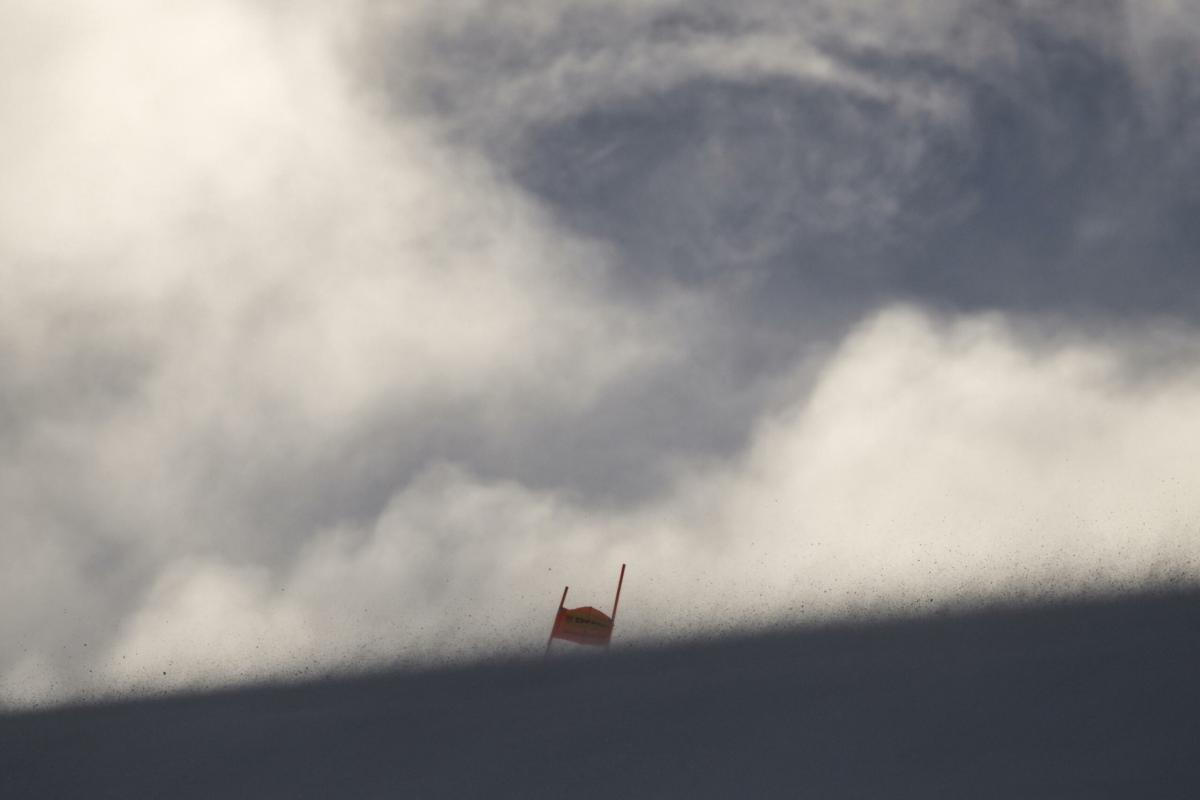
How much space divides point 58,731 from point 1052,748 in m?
53.5

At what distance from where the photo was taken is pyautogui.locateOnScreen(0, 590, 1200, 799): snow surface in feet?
89.7

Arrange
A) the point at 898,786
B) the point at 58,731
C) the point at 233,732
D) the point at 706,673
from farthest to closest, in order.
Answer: the point at 58,731
the point at 233,732
the point at 706,673
the point at 898,786

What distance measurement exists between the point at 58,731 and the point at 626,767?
139 feet

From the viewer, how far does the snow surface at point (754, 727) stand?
1077 inches

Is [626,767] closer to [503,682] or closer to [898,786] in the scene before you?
[898,786]

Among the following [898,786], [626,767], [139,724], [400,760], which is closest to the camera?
[898,786]

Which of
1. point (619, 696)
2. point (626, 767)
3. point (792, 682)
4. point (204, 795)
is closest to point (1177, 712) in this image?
point (792, 682)

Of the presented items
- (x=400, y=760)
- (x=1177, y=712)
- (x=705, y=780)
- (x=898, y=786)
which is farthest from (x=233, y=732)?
(x=1177, y=712)

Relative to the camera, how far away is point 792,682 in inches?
1494

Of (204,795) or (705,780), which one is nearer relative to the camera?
(705,780)

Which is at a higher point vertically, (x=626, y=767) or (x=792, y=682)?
(x=792, y=682)

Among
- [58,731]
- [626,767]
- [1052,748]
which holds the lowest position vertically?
[58,731]

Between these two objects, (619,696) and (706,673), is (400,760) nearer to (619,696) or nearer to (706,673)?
Result: (619,696)

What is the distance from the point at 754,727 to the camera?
33.1 meters
